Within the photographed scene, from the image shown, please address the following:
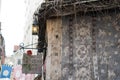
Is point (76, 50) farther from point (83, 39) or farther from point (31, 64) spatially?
point (31, 64)

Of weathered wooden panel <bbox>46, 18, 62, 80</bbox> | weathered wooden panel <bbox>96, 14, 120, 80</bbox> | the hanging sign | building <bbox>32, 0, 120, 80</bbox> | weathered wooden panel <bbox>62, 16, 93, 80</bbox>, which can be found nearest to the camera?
weathered wooden panel <bbox>96, 14, 120, 80</bbox>

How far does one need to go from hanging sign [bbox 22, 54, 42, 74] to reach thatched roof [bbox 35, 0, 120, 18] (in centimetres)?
263

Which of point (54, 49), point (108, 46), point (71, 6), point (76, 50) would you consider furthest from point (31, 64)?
point (108, 46)

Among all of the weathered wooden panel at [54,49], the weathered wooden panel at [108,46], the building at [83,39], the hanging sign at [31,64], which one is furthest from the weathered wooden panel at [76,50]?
the hanging sign at [31,64]

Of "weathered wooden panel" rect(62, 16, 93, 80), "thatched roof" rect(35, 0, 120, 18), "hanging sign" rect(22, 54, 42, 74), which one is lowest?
"hanging sign" rect(22, 54, 42, 74)

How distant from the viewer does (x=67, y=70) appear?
14141 mm

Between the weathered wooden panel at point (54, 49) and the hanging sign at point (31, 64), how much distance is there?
190 cm

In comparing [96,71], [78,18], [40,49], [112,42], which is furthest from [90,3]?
[40,49]

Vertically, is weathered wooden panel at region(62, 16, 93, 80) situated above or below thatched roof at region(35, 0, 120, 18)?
below

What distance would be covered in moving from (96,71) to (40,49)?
30.5 ft

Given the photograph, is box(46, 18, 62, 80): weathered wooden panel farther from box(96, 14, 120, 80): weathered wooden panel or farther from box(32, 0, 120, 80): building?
box(96, 14, 120, 80): weathered wooden panel

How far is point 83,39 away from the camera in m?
14.2

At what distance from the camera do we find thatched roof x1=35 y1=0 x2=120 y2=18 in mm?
13625

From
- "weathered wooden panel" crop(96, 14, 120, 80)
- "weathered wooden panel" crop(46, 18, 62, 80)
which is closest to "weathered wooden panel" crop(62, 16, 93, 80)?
"weathered wooden panel" crop(46, 18, 62, 80)
